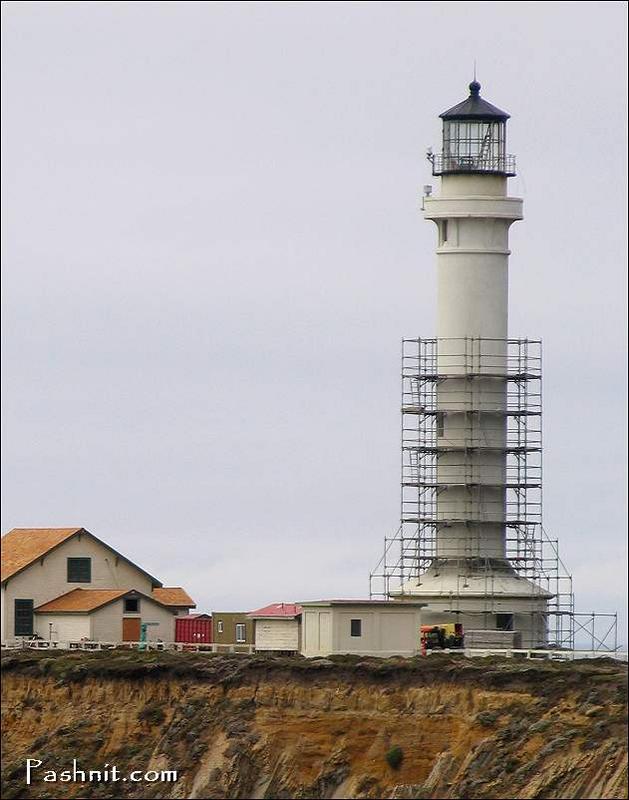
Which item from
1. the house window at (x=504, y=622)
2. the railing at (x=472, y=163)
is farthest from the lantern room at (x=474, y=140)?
the house window at (x=504, y=622)

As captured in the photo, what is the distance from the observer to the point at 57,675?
7400 centimetres

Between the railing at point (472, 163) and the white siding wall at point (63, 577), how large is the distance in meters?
16.7

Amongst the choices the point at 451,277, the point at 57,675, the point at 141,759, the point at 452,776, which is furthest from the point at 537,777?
the point at 451,277

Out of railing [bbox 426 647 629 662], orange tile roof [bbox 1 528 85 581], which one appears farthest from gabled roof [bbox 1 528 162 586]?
railing [bbox 426 647 629 662]

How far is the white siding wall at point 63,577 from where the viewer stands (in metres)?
82.6

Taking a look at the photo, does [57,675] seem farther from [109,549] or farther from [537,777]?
[537,777]

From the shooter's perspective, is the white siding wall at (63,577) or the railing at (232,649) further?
the white siding wall at (63,577)

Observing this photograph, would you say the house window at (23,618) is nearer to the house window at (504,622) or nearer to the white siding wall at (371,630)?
the white siding wall at (371,630)

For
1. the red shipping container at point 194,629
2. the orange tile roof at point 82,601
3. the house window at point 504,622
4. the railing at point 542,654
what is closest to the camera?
the railing at point 542,654

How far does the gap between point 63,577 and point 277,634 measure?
1000 centimetres

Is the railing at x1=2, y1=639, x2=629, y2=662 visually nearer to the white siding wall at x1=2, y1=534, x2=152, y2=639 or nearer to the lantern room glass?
the white siding wall at x1=2, y1=534, x2=152, y2=639

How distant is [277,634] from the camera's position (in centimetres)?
7681

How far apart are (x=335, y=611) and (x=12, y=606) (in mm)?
13918

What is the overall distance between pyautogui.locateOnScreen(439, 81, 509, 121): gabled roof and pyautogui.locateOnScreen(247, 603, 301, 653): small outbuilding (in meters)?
17.4
